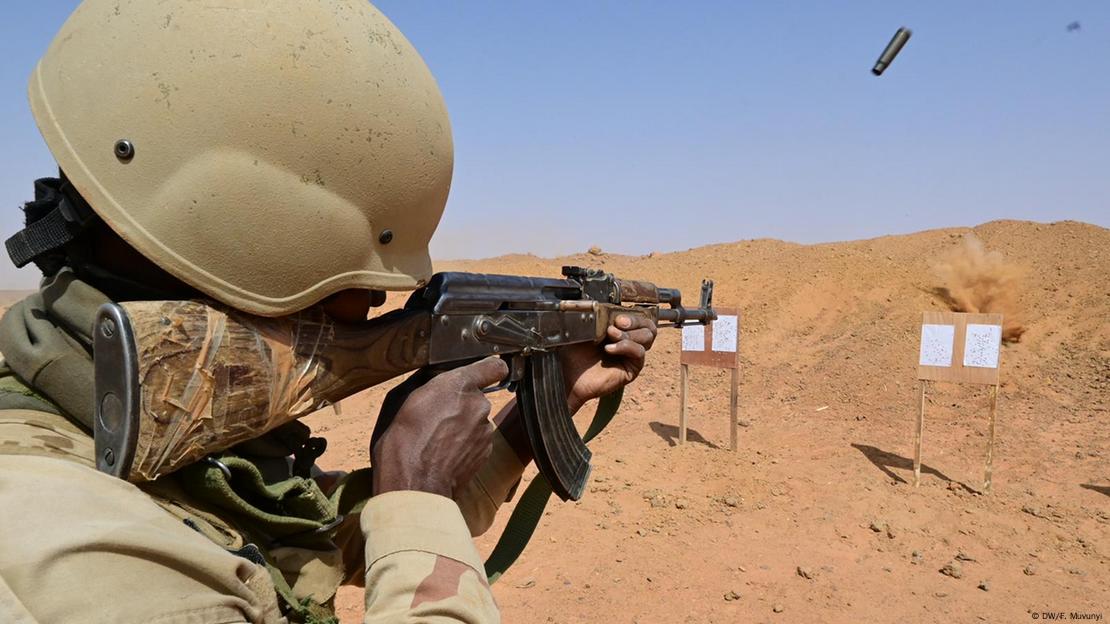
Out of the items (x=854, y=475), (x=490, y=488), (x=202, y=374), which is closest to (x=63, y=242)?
(x=202, y=374)

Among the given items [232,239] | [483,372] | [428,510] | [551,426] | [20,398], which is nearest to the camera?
[20,398]

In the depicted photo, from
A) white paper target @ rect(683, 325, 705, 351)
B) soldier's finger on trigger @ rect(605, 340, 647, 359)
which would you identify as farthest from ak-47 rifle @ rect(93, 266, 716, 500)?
white paper target @ rect(683, 325, 705, 351)

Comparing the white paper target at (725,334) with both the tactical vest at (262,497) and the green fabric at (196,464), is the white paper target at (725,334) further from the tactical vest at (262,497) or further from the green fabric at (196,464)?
→ the green fabric at (196,464)

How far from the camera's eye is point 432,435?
1.51 meters

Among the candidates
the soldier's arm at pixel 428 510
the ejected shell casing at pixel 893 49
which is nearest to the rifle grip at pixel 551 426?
the soldier's arm at pixel 428 510

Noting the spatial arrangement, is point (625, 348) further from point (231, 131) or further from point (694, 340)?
point (694, 340)

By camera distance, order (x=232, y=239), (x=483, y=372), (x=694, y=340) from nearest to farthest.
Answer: (x=232, y=239), (x=483, y=372), (x=694, y=340)

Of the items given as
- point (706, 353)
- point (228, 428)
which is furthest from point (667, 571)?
point (228, 428)

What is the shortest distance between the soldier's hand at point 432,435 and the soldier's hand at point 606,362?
1.04 metres

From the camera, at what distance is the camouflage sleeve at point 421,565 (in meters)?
1.19

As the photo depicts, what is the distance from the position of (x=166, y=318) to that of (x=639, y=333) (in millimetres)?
2056

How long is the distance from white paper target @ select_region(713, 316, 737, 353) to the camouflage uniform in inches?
269

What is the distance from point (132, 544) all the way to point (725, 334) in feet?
24.7

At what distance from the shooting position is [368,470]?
1.65 metres
